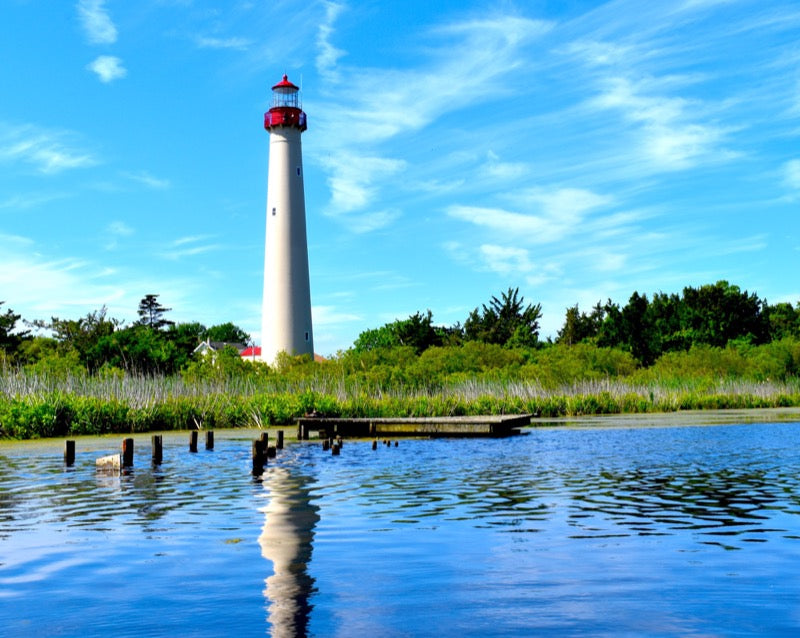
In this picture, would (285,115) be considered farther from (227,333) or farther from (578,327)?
(227,333)

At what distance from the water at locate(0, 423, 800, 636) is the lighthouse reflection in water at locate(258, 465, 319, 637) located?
33mm

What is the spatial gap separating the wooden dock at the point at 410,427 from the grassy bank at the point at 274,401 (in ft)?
9.96

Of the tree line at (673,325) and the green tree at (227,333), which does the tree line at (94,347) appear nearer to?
the tree line at (673,325)

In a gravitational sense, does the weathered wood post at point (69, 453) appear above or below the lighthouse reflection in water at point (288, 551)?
above

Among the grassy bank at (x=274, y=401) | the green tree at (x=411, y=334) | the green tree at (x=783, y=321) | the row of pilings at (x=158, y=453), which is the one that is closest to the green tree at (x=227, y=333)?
the green tree at (x=411, y=334)

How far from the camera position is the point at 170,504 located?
14094 mm

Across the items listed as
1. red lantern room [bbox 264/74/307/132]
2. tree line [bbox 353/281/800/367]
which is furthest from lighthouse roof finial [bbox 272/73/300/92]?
tree line [bbox 353/281/800/367]

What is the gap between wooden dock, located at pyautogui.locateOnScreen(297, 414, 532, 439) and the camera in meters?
29.1

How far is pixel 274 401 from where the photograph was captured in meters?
34.5

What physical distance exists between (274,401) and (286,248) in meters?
19.8

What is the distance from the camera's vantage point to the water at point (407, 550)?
7230mm

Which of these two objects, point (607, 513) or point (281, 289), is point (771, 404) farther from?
point (607, 513)

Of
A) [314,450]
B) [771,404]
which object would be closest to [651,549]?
[314,450]

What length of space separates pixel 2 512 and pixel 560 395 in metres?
31.1
